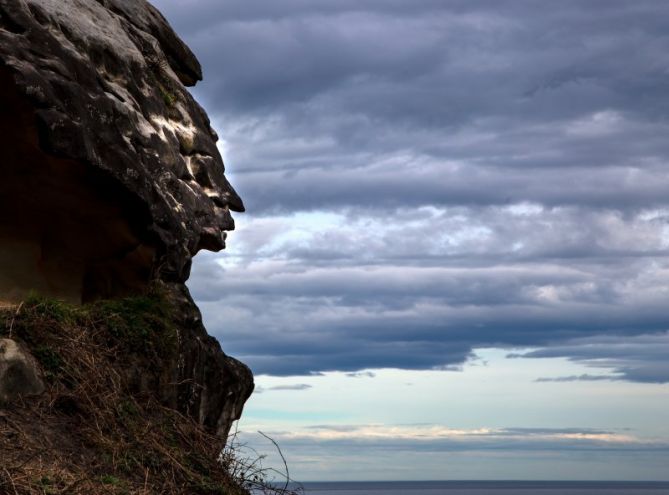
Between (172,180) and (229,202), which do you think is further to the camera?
(229,202)

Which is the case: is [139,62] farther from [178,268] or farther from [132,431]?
[132,431]

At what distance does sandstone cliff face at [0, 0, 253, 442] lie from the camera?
1694 centimetres

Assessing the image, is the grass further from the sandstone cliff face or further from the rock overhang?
the rock overhang

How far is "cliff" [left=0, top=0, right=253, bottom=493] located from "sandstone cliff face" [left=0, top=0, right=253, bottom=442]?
23 millimetres

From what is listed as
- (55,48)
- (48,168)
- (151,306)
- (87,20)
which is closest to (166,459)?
(151,306)

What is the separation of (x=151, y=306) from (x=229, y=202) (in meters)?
3.82

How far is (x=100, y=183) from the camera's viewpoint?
57.9 feet

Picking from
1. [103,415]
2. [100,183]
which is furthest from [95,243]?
[103,415]

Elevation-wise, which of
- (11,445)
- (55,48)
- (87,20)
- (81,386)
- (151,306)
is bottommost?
(11,445)

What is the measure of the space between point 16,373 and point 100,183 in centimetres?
364

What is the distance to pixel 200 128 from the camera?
875 inches

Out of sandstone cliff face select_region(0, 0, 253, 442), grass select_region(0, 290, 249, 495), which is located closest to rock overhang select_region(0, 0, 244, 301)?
sandstone cliff face select_region(0, 0, 253, 442)

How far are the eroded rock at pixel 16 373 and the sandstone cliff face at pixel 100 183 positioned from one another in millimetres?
2561

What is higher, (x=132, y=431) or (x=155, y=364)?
(x=155, y=364)
